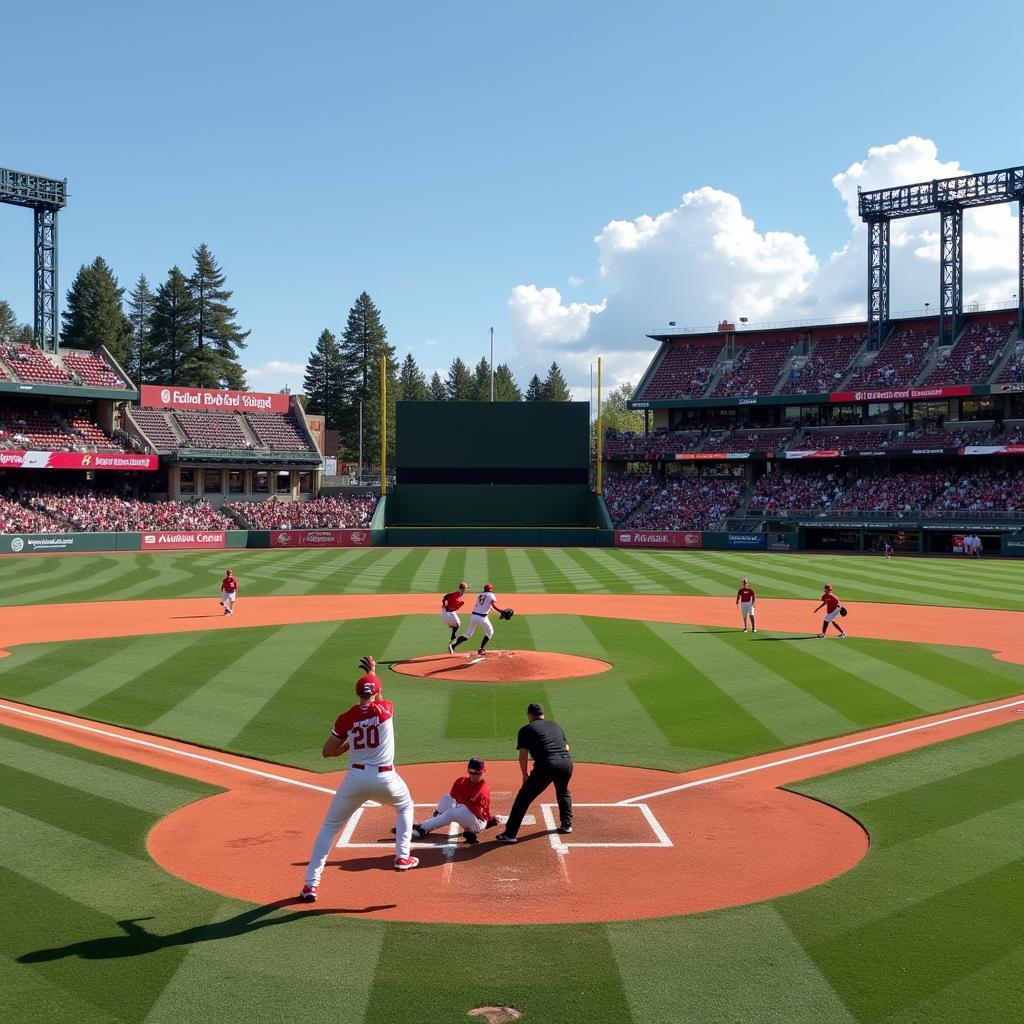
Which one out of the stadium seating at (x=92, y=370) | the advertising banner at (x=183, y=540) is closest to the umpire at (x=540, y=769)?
the advertising banner at (x=183, y=540)

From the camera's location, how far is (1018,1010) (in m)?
7.21

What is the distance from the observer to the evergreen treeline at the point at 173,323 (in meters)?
106

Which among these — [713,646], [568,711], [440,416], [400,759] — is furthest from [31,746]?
[440,416]

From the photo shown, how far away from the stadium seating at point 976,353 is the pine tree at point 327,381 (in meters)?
72.0

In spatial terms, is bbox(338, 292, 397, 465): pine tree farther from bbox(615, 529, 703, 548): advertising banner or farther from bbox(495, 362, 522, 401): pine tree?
bbox(615, 529, 703, 548): advertising banner

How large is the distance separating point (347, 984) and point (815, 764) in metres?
8.86

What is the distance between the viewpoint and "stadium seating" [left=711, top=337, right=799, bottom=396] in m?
78.1

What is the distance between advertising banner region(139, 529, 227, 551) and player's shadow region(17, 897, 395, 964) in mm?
56480

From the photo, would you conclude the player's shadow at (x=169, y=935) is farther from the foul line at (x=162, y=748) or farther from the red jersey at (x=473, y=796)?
the foul line at (x=162, y=748)

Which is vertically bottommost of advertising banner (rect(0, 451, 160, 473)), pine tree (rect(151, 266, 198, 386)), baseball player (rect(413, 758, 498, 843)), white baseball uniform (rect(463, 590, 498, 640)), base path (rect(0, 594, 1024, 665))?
base path (rect(0, 594, 1024, 665))

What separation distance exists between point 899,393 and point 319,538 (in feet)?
134

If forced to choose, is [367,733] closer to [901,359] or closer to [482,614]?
[482,614]

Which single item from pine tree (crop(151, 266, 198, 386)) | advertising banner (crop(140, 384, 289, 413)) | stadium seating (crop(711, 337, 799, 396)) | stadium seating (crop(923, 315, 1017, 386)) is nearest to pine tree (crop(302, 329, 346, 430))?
pine tree (crop(151, 266, 198, 386))

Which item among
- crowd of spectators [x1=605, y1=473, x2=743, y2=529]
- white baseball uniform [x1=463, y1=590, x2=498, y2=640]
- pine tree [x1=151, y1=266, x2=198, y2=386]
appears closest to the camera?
white baseball uniform [x1=463, y1=590, x2=498, y2=640]
